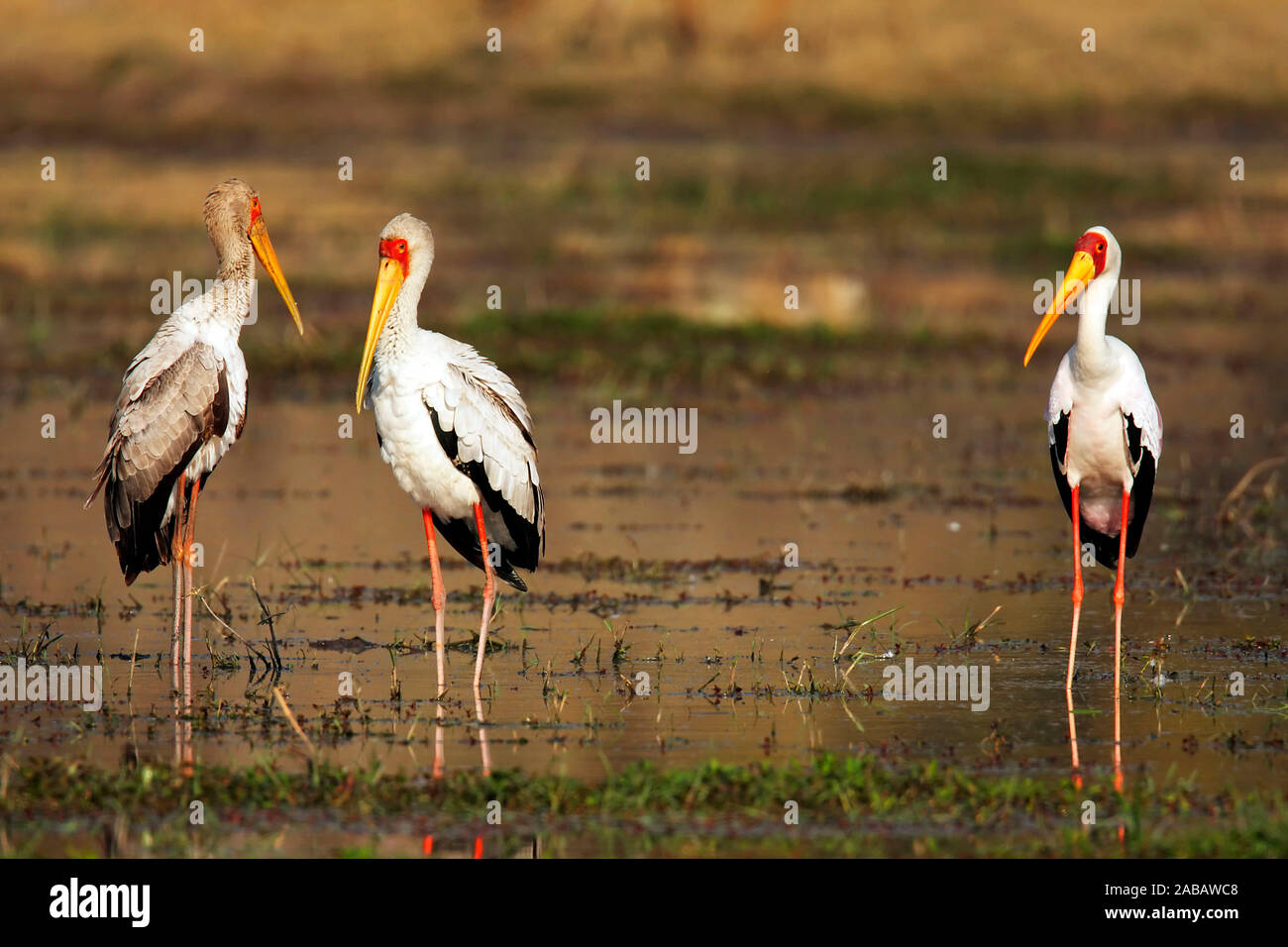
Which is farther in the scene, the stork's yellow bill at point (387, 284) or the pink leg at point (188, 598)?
the stork's yellow bill at point (387, 284)

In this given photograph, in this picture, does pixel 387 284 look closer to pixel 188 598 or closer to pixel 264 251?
pixel 264 251

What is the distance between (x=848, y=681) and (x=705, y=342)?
9.32 m

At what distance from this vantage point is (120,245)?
21.7 metres

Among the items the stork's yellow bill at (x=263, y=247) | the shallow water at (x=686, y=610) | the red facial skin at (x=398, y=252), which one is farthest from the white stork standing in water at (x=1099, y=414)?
the stork's yellow bill at (x=263, y=247)

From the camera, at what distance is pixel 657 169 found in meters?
27.5

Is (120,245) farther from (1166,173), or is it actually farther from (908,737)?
(908,737)

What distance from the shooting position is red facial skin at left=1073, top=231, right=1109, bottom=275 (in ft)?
24.1

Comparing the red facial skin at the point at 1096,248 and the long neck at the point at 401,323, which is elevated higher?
the red facial skin at the point at 1096,248

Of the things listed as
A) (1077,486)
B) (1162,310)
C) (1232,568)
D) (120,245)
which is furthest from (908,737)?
(120,245)

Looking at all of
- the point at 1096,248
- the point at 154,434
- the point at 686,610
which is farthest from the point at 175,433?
the point at 1096,248

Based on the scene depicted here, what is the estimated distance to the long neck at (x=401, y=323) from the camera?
722 centimetres

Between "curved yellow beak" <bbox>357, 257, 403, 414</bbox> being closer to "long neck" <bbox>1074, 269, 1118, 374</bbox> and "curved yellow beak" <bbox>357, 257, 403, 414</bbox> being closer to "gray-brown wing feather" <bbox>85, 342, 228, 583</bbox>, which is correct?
"gray-brown wing feather" <bbox>85, 342, 228, 583</bbox>
